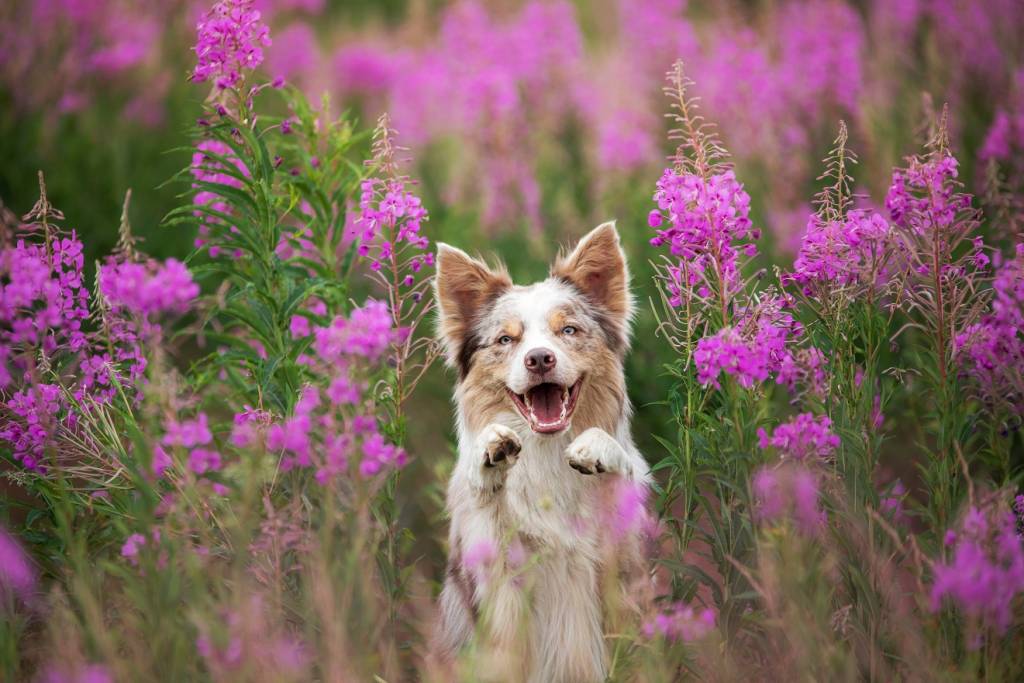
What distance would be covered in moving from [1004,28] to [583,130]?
10.6ft

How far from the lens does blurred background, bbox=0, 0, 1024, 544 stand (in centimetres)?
675

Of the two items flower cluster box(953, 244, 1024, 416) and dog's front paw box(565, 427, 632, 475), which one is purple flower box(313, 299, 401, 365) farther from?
flower cluster box(953, 244, 1024, 416)

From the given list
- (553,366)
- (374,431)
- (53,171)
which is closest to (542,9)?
(53,171)

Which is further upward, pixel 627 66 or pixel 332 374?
pixel 627 66

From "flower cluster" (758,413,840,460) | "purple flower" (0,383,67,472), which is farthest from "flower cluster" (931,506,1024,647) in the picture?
"purple flower" (0,383,67,472)

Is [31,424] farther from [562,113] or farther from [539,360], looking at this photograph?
[562,113]

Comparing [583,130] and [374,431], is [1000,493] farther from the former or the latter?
[583,130]

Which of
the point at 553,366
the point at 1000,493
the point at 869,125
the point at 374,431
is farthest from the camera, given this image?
the point at 869,125

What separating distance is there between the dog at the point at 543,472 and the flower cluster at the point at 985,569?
3.41 feet

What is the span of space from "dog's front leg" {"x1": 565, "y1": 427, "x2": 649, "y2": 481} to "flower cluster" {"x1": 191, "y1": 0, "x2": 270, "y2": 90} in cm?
211

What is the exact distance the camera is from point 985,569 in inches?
104

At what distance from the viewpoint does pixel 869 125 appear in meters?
6.96

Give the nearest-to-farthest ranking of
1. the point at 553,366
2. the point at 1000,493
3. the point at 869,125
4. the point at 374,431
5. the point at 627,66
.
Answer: the point at 1000,493 → the point at 374,431 → the point at 553,366 → the point at 869,125 → the point at 627,66

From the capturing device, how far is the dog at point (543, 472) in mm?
3469
